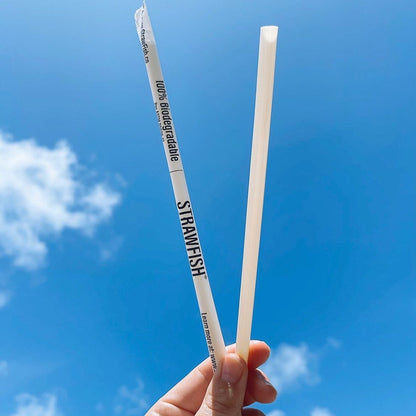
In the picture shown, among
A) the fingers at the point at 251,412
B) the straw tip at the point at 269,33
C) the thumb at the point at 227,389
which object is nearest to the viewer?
the straw tip at the point at 269,33

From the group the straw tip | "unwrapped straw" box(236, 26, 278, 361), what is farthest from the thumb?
the straw tip

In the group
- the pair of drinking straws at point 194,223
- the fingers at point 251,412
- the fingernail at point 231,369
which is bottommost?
the fingers at point 251,412

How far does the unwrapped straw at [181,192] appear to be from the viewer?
6.57ft

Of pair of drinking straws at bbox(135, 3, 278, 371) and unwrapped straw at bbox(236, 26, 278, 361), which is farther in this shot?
pair of drinking straws at bbox(135, 3, 278, 371)

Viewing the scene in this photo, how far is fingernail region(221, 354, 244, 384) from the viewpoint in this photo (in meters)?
1.99

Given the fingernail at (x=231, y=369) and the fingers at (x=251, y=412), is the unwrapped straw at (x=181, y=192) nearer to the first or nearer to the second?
the fingernail at (x=231, y=369)

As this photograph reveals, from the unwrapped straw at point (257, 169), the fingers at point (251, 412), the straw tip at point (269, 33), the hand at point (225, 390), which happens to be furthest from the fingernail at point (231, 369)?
the straw tip at point (269, 33)

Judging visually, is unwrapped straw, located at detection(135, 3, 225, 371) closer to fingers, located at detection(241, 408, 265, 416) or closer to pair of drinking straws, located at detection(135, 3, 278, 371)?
pair of drinking straws, located at detection(135, 3, 278, 371)

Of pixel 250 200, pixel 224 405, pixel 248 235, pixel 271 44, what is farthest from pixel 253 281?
pixel 271 44

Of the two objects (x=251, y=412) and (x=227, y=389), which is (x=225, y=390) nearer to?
(x=227, y=389)

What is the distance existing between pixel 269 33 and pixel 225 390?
1728mm

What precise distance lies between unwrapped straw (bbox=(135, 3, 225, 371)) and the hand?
93 millimetres

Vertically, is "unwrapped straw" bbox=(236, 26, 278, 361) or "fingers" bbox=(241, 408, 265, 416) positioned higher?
"unwrapped straw" bbox=(236, 26, 278, 361)

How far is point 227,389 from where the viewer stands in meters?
1.98
